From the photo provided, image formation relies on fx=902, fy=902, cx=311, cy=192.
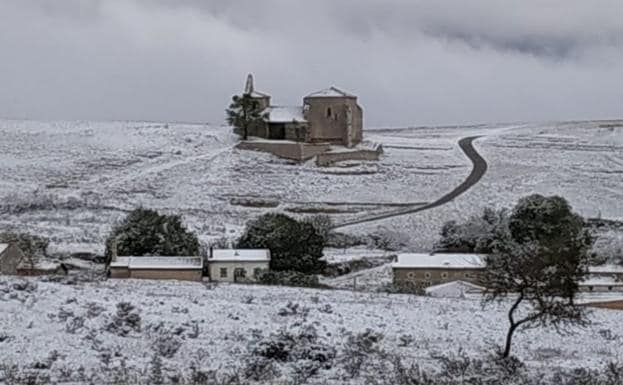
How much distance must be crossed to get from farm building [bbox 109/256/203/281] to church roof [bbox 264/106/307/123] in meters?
44.9

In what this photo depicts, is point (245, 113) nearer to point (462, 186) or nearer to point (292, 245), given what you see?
point (462, 186)

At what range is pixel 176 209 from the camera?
55.8 m

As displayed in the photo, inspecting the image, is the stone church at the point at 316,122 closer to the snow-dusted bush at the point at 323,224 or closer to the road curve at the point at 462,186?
the road curve at the point at 462,186

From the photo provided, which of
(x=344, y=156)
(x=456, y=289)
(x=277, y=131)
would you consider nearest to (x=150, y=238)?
(x=456, y=289)

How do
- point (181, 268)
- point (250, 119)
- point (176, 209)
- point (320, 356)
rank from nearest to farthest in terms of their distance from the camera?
point (320, 356), point (181, 268), point (176, 209), point (250, 119)

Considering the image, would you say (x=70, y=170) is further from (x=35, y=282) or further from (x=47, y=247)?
(x=35, y=282)

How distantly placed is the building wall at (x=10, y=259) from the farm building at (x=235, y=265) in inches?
306

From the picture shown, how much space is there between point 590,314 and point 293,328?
32.5ft

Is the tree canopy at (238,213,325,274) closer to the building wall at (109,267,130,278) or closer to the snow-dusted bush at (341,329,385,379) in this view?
the building wall at (109,267,130,278)

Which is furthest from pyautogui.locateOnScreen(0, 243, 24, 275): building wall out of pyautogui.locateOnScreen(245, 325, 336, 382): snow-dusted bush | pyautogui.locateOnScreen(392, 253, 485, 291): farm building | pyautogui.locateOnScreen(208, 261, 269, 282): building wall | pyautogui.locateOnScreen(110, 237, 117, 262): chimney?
pyautogui.locateOnScreen(245, 325, 336, 382): snow-dusted bush

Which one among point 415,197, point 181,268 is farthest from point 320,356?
point 415,197

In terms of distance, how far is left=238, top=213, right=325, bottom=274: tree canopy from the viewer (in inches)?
1572

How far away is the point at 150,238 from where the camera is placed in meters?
40.0

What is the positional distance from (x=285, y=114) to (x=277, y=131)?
194cm
